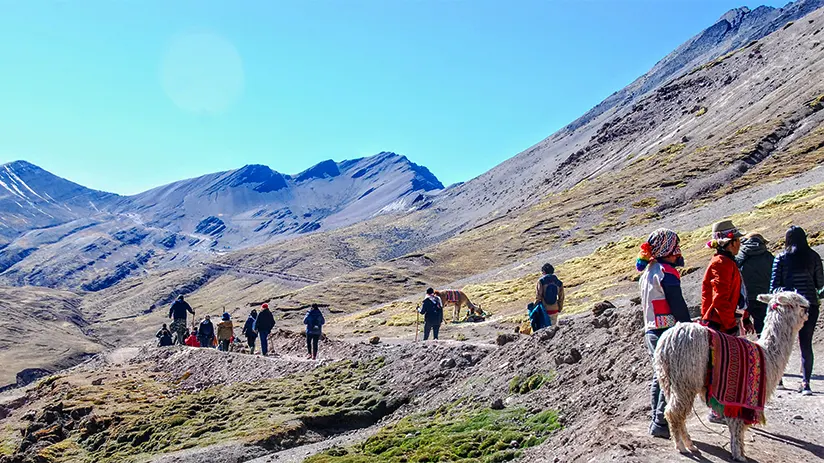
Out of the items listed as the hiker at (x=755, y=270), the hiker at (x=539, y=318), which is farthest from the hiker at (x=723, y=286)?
the hiker at (x=539, y=318)

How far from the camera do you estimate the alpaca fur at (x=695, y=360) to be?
6.00 metres

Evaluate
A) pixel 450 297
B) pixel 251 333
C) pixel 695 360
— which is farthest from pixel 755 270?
pixel 450 297

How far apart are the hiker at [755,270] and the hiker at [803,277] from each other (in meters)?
0.78

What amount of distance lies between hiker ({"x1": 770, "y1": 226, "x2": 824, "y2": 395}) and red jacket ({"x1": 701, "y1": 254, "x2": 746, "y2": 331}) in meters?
2.38

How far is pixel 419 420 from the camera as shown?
43.7ft

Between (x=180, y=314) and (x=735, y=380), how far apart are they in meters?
27.0

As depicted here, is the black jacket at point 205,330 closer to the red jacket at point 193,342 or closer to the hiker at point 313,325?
the red jacket at point 193,342

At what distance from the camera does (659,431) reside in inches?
260

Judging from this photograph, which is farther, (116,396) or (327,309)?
(327,309)

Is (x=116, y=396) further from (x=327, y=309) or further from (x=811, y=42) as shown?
(x=811, y=42)

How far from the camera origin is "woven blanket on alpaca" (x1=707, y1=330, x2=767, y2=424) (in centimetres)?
595

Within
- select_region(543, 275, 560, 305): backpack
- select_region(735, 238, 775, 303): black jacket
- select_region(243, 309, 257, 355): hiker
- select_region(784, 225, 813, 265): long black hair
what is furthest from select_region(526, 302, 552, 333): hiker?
select_region(243, 309, 257, 355): hiker

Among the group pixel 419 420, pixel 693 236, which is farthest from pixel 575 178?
pixel 419 420

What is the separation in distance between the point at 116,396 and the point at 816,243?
25670 millimetres
